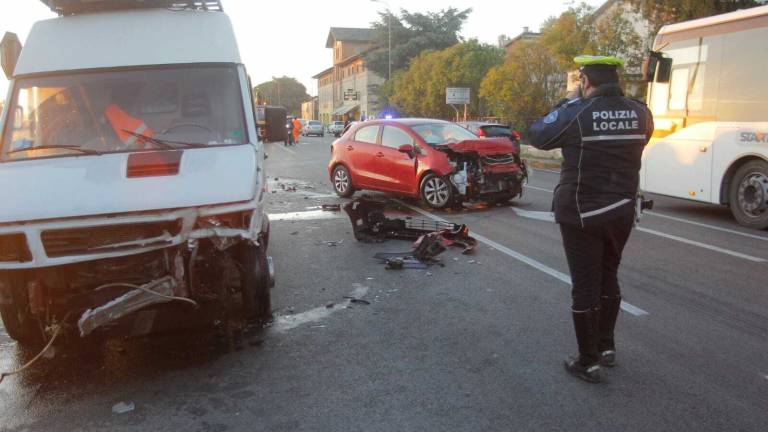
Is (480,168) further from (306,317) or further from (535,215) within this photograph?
(306,317)

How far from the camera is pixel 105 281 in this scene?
389 cm

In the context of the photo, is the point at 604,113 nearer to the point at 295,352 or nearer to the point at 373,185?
the point at 295,352

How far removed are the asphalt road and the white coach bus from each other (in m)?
3.05

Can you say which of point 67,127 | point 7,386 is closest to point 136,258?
point 7,386

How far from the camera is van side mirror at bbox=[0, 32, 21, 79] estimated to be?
5.68 metres

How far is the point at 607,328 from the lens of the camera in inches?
160

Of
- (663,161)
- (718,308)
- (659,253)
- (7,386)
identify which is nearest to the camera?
(7,386)

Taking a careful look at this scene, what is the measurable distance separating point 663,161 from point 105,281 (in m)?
9.80

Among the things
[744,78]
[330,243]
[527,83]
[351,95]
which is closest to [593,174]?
[330,243]

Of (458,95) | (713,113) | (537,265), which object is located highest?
(458,95)

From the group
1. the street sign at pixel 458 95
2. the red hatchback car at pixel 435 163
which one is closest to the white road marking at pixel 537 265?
the red hatchback car at pixel 435 163

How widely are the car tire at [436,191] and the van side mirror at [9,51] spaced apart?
6718mm

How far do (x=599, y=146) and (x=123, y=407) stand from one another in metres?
3.39

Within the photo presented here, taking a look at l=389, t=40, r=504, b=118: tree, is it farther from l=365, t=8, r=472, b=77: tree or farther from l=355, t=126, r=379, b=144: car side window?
l=355, t=126, r=379, b=144: car side window
